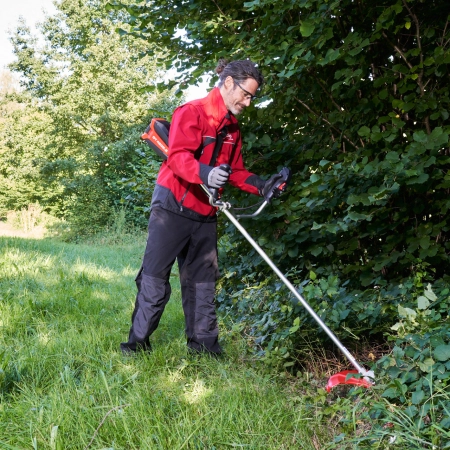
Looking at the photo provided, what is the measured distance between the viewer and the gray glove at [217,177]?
2938mm

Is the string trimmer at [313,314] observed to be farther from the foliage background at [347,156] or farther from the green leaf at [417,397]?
the green leaf at [417,397]

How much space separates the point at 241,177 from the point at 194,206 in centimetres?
44

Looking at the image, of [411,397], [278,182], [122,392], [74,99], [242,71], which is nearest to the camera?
[411,397]

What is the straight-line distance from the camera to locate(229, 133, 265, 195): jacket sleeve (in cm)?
359

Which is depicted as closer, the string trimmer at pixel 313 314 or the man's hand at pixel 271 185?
the string trimmer at pixel 313 314

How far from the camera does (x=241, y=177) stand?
3.65m

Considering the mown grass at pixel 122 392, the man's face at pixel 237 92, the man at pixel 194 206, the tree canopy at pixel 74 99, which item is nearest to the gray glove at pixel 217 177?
the man at pixel 194 206

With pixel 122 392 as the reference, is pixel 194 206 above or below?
above

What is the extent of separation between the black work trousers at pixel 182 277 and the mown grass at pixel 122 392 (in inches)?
6.6

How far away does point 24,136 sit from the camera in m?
26.6

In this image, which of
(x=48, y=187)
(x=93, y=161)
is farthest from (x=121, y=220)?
(x=48, y=187)

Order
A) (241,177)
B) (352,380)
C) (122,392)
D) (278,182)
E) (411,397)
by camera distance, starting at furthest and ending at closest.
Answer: (241,177) < (278,182) < (122,392) < (352,380) < (411,397)

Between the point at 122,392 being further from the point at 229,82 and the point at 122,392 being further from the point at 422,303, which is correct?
the point at 229,82

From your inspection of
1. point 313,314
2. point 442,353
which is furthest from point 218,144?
point 442,353
